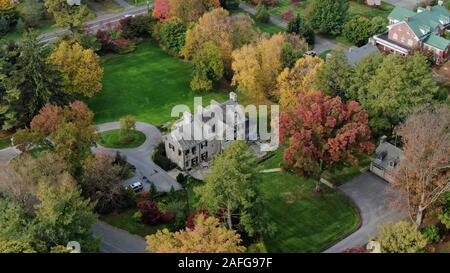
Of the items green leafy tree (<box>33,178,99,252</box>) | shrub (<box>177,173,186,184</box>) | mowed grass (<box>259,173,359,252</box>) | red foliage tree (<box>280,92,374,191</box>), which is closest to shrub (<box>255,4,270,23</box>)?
mowed grass (<box>259,173,359,252</box>)

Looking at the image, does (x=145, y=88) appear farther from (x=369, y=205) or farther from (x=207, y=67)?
(x=369, y=205)

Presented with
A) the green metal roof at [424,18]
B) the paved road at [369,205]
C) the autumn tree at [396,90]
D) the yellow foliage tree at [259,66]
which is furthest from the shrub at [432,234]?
the green metal roof at [424,18]

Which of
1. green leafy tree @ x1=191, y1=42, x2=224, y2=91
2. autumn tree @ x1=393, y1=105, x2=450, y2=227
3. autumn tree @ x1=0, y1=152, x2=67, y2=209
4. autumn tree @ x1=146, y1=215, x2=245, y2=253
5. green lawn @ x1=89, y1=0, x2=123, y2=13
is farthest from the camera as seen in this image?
green lawn @ x1=89, y1=0, x2=123, y2=13

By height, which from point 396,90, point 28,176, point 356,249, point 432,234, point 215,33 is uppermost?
point 215,33

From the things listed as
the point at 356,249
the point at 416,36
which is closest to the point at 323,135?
the point at 356,249

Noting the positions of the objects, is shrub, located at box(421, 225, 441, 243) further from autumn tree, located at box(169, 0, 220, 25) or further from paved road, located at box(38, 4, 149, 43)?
paved road, located at box(38, 4, 149, 43)

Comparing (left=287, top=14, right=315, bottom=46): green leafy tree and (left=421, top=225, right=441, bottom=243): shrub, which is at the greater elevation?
(left=287, top=14, right=315, bottom=46): green leafy tree

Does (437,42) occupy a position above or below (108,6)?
below
